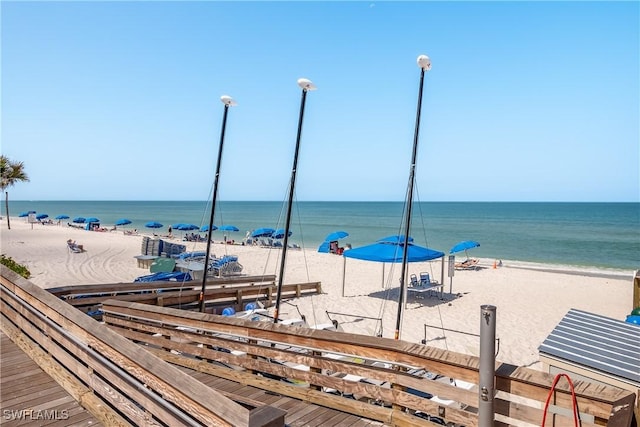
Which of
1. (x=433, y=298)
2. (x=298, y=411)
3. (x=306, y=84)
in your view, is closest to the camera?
(x=298, y=411)

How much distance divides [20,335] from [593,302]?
54.8ft

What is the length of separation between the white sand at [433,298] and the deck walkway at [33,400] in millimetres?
7013

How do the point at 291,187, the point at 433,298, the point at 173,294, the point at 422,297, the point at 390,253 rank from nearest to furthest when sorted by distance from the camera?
the point at 291,187 → the point at 173,294 → the point at 390,253 → the point at 433,298 → the point at 422,297

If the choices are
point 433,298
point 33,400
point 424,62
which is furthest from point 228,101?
point 433,298

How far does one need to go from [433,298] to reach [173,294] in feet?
29.7

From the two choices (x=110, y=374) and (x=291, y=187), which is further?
(x=291, y=187)

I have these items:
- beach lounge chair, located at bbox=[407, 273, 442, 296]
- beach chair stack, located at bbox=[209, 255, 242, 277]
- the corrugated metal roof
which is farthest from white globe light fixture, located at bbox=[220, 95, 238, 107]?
beach chair stack, located at bbox=[209, 255, 242, 277]

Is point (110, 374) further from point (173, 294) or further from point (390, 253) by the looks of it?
point (390, 253)

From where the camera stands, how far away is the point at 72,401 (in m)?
3.95

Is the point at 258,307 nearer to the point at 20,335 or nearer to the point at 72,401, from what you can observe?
the point at 20,335

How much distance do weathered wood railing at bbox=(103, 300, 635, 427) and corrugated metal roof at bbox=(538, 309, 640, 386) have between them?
53cm

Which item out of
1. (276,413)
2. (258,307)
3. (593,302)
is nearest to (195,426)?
(276,413)

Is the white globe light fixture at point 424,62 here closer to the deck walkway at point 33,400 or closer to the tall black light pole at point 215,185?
the tall black light pole at point 215,185

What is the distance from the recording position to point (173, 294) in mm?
9836
